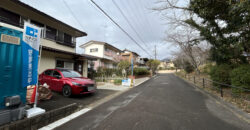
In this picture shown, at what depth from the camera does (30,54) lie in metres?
3.01

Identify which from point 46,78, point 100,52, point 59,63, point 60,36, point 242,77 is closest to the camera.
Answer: point 242,77

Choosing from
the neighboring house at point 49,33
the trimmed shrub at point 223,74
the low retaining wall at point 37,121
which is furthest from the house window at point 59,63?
the trimmed shrub at point 223,74

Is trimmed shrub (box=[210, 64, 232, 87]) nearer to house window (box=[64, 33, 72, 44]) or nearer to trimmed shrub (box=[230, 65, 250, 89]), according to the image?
trimmed shrub (box=[230, 65, 250, 89])

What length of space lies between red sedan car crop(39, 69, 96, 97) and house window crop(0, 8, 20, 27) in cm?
422

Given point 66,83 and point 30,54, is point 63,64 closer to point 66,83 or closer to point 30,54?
point 66,83

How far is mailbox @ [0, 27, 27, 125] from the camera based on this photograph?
8.10 feet

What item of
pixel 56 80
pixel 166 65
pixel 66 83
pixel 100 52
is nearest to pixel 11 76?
pixel 66 83

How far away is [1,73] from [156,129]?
4149mm

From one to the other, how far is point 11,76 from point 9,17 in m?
7.38

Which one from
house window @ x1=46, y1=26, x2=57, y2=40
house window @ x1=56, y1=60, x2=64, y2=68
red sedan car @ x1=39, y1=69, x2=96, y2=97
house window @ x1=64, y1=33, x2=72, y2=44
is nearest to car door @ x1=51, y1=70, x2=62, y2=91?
red sedan car @ x1=39, y1=69, x2=96, y2=97

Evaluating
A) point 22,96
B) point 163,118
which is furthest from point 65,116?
point 163,118

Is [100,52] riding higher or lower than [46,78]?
higher

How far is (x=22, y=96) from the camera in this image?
2873mm

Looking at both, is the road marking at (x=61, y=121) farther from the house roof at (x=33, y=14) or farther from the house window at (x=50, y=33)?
the house window at (x=50, y=33)
